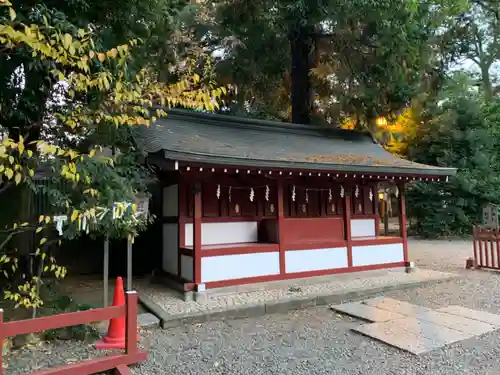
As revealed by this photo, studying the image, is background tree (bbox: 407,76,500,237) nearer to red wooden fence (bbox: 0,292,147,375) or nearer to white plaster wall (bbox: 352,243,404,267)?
white plaster wall (bbox: 352,243,404,267)

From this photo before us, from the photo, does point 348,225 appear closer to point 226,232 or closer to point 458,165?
point 226,232

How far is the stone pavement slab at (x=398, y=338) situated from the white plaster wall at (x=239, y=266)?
88.1 inches

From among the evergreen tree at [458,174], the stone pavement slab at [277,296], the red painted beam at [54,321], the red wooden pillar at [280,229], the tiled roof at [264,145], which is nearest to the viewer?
the red painted beam at [54,321]

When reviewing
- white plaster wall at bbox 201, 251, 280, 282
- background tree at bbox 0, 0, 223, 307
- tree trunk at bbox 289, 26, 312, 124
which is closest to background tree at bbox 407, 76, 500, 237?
tree trunk at bbox 289, 26, 312, 124

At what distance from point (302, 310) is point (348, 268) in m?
2.15

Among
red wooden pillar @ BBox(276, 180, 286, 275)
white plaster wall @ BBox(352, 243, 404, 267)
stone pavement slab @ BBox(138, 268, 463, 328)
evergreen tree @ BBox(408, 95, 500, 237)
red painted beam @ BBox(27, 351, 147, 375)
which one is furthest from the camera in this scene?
evergreen tree @ BBox(408, 95, 500, 237)

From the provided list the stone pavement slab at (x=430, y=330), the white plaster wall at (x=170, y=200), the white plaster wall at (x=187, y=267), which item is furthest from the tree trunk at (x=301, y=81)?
the stone pavement slab at (x=430, y=330)

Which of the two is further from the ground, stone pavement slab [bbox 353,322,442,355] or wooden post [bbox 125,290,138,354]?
wooden post [bbox 125,290,138,354]

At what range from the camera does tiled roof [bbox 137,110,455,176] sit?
19.8ft

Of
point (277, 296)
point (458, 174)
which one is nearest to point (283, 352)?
point (277, 296)

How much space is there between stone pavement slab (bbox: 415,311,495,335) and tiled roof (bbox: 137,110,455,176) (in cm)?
264

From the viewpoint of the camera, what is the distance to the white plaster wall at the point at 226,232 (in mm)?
6891

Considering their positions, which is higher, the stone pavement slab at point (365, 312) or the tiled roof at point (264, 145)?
the tiled roof at point (264, 145)

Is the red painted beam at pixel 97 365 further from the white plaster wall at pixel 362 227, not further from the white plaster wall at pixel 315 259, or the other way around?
the white plaster wall at pixel 362 227
